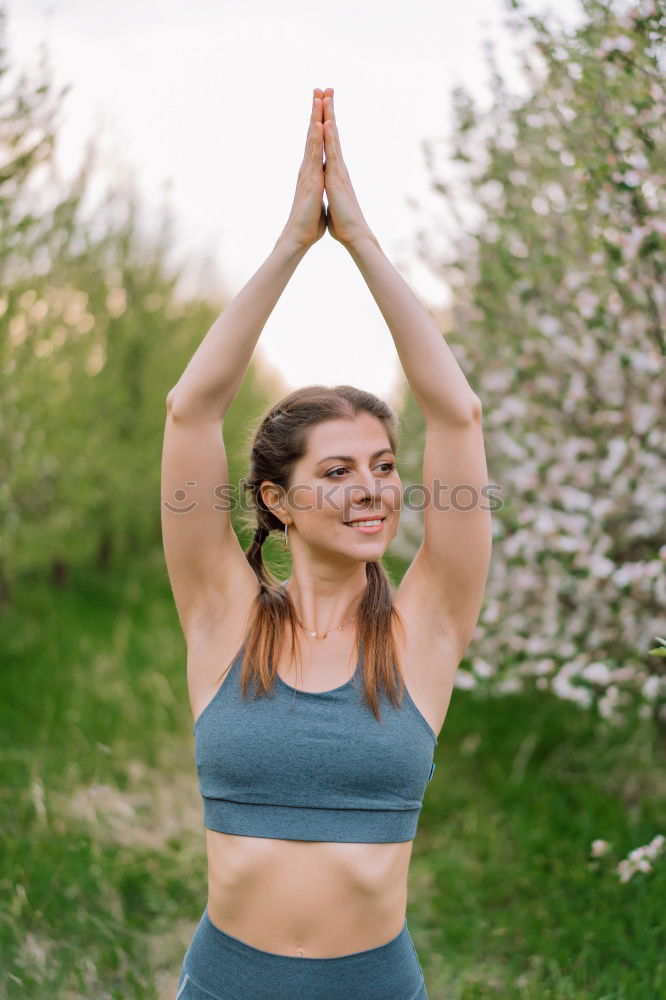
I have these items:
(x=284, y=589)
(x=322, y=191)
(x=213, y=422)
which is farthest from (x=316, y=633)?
(x=322, y=191)

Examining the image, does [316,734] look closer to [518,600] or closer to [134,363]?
[518,600]

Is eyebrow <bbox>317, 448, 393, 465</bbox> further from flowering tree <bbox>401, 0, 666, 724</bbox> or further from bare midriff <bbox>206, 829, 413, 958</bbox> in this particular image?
flowering tree <bbox>401, 0, 666, 724</bbox>

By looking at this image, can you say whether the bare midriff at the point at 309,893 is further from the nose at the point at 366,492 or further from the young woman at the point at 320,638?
the nose at the point at 366,492

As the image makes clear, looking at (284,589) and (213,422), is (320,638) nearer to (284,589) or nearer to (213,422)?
(284,589)

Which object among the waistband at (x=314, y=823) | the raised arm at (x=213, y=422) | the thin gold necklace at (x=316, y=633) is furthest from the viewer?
the thin gold necklace at (x=316, y=633)

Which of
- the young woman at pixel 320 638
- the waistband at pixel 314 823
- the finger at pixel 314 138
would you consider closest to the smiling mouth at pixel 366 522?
the young woman at pixel 320 638

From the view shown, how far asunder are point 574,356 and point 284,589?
8.78 feet

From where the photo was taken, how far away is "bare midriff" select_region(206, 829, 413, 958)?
1.91m

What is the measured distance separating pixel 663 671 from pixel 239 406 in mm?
11429

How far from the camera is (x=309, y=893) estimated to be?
1.91m

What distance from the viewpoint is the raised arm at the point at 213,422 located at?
2.04m

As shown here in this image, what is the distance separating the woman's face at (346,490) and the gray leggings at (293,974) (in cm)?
83

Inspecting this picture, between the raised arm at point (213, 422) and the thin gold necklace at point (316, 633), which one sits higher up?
the raised arm at point (213, 422)

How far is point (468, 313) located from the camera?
5598mm
